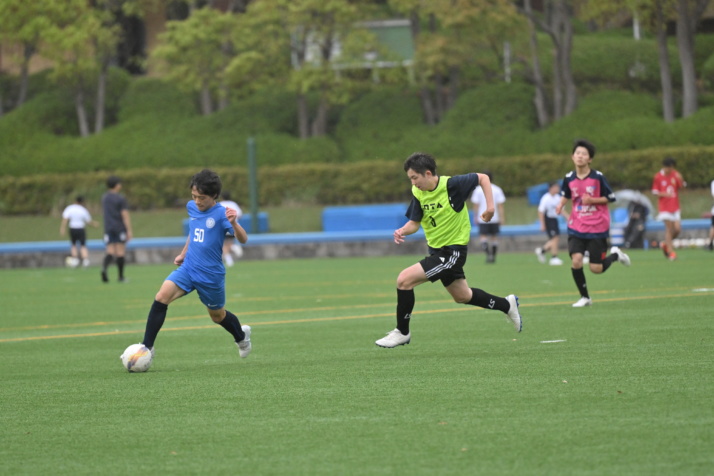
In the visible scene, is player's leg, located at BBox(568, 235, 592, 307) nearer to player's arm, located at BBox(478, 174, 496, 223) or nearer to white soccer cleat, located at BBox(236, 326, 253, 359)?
player's arm, located at BBox(478, 174, 496, 223)

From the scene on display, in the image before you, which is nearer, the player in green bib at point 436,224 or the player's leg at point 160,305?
the player's leg at point 160,305

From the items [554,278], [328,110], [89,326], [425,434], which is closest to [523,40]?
[328,110]

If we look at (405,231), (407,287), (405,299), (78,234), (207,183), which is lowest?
(78,234)

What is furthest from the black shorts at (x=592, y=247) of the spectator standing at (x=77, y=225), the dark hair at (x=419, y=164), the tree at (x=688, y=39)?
the tree at (x=688, y=39)

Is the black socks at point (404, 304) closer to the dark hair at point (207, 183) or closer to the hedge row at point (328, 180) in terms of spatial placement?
the dark hair at point (207, 183)

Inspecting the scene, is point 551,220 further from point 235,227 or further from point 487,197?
point 235,227

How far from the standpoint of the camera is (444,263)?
9328 mm

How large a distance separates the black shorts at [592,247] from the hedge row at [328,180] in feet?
69.8

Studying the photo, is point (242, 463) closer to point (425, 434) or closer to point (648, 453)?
point (425, 434)

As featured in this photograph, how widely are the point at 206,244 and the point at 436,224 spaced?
2.05 meters

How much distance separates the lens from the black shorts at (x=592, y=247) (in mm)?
12812

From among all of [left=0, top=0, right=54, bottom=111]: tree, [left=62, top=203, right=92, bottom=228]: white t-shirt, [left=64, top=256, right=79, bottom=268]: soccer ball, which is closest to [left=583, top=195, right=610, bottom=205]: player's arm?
[left=62, top=203, right=92, bottom=228]: white t-shirt

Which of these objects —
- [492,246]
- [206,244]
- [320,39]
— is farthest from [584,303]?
[320,39]

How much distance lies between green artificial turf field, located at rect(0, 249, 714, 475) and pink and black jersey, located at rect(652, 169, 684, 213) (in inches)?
283
